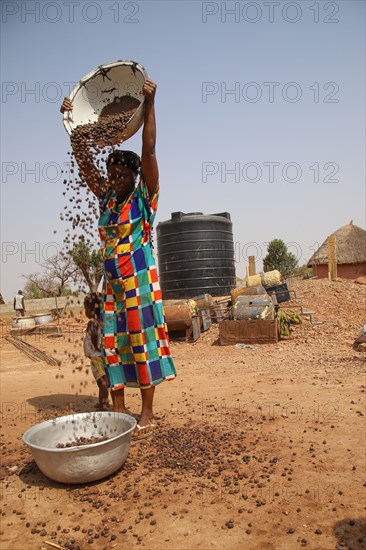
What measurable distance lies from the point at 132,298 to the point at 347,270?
1866 cm

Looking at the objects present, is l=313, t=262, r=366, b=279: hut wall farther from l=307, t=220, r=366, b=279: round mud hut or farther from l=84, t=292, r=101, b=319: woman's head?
l=84, t=292, r=101, b=319: woman's head

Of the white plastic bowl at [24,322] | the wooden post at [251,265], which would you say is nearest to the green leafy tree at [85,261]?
the wooden post at [251,265]

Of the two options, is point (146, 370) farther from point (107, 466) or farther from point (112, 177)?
point (112, 177)

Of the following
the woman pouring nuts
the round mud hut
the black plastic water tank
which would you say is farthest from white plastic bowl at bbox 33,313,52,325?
the woman pouring nuts

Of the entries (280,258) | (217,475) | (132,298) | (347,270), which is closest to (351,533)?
(217,475)

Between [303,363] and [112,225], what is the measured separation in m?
3.92

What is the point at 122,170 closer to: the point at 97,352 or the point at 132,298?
the point at 132,298

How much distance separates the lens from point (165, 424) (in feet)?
12.1

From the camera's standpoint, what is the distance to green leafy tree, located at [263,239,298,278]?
2947cm

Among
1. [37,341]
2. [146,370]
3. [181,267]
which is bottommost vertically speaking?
[37,341]

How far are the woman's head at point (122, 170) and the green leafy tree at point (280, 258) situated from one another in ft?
87.8

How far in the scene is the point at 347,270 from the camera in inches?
797

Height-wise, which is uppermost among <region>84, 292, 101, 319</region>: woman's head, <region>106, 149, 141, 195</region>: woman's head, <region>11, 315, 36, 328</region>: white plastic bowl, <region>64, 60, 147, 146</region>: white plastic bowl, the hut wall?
<region>64, 60, 147, 146</region>: white plastic bowl

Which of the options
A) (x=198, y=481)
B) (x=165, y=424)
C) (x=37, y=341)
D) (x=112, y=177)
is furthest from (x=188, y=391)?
(x=37, y=341)
